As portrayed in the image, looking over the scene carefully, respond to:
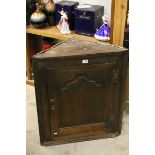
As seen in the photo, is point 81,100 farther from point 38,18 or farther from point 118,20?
point 38,18

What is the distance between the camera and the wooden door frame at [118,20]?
1.83 metres

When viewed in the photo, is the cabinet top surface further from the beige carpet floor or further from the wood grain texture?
the beige carpet floor

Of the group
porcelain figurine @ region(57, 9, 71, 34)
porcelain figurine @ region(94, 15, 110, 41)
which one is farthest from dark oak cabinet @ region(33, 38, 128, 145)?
porcelain figurine @ region(57, 9, 71, 34)

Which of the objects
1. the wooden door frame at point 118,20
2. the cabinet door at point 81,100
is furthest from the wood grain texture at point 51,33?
the cabinet door at point 81,100

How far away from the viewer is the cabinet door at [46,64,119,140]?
1.74 meters

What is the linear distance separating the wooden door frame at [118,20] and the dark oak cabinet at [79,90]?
0.60 feet

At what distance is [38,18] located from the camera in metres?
2.37

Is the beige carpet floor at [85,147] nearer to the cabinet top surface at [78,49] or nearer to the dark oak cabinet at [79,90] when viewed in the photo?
the dark oak cabinet at [79,90]

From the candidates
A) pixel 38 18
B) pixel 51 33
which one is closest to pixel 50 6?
pixel 38 18

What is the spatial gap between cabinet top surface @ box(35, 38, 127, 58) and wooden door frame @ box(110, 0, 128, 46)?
19 cm

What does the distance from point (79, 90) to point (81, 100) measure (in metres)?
0.08
